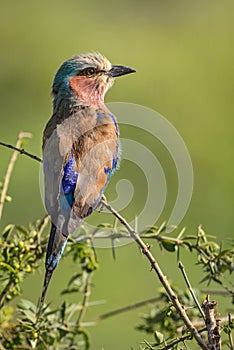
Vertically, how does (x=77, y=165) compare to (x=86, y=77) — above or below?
below

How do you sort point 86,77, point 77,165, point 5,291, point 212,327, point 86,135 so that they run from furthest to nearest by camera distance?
point 86,77 < point 86,135 < point 77,165 < point 5,291 < point 212,327

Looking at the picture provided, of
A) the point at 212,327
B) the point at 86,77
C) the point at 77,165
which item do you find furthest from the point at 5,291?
the point at 86,77

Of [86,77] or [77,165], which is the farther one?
[86,77]

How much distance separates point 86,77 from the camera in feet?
11.9

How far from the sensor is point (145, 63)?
10180 mm

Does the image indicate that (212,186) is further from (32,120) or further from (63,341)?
(63,341)

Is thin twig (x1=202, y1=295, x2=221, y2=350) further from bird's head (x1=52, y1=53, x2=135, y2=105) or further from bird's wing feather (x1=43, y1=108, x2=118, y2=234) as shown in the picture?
bird's head (x1=52, y1=53, x2=135, y2=105)

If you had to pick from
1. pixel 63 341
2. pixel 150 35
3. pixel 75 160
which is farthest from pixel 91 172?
pixel 150 35

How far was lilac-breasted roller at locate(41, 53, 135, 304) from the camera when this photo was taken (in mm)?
2734

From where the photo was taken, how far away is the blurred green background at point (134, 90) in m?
6.25

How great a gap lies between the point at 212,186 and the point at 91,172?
4.71m

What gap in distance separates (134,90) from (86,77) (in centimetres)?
553

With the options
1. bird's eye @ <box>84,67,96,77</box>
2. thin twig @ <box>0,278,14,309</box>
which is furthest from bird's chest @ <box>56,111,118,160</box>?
thin twig @ <box>0,278,14,309</box>

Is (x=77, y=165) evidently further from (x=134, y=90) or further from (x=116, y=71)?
(x=134, y=90)
